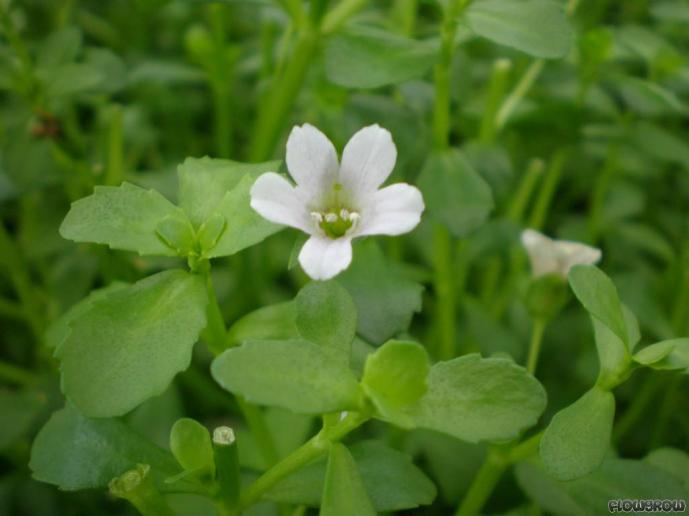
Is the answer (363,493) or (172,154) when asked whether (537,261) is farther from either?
(172,154)

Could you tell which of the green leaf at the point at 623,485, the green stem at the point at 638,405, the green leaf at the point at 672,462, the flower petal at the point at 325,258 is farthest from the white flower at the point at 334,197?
the green stem at the point at 638,405

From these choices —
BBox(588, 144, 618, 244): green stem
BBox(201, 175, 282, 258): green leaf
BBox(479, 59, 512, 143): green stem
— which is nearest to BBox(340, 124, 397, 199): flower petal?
BBox(201, 175, 282, 258): green leaf

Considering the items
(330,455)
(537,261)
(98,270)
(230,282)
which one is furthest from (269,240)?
(330,455)

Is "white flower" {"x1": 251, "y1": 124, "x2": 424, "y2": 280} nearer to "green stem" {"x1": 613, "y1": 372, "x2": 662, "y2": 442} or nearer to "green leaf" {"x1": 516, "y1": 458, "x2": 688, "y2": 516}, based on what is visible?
"green leaf" {"x1": 516, "y1": 458, "x2": 688, "y2": 516}

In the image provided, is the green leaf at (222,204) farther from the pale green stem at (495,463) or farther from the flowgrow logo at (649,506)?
the flowgrow logo at (649,506)

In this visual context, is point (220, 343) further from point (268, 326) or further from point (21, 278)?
point (21, 278)

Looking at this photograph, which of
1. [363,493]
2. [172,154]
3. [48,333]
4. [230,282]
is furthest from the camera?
[172,154]
